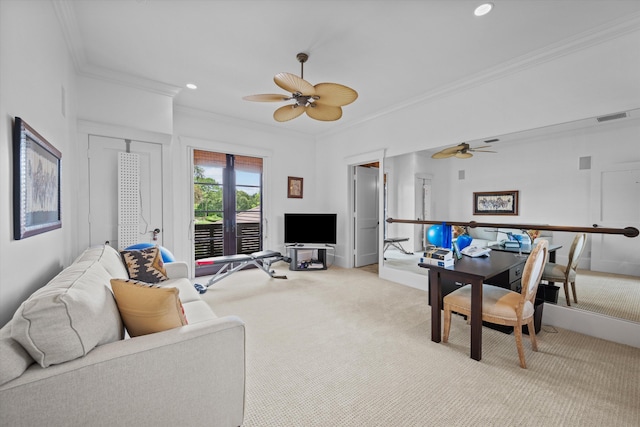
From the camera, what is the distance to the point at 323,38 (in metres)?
2.60

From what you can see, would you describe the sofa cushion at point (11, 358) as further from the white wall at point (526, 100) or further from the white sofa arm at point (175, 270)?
the white wall at point (526, 100)

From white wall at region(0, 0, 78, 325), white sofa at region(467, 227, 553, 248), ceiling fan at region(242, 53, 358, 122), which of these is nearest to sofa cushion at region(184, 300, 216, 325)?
white wall at region(0, 0, 78, 325)

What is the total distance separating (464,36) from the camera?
256 cm

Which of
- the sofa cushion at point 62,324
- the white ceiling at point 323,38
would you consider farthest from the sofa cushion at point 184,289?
the white ceiling at point 323,38

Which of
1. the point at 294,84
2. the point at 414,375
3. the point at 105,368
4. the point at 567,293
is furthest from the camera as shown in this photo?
the point at 567,293

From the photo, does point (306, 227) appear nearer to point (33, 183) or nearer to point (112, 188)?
point (112, 188)

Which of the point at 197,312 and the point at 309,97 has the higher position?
the point at 309,97

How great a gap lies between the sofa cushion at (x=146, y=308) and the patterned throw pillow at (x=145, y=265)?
1.42 metres

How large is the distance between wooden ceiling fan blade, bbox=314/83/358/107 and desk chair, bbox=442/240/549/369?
6.47 feet

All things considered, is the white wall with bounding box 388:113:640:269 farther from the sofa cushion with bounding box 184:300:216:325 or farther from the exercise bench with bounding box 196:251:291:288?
the sofa cushion with bounding box 184:300:216:325

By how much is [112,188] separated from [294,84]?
Result: 2839 mm

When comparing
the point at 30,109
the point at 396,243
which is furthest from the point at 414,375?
the point at 30,109

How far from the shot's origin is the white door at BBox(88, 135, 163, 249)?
340cm

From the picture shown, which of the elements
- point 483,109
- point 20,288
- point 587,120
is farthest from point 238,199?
point 587,120
